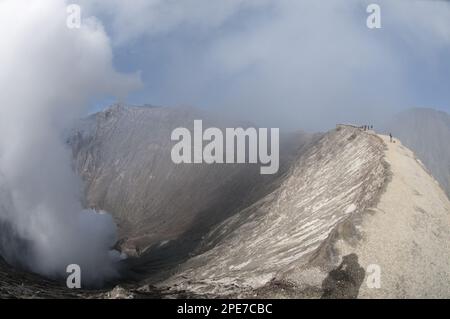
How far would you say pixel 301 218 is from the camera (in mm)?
79312

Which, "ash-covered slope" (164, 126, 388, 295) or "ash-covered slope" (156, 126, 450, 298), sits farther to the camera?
"ash-covered slope" (164, 126, 388, 295)

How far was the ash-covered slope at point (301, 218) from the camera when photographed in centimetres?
5903

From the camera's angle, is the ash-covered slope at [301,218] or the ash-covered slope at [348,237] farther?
the ash-covered slope at [301,218]

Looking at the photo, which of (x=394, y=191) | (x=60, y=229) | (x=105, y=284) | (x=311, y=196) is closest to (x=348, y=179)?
(x=311, y=196)

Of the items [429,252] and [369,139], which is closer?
[429,252]

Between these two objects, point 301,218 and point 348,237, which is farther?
point 301,218

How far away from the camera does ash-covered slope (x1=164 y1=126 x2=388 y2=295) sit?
2324 inches

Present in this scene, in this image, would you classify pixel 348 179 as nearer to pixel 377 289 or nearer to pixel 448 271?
pixel 448 271

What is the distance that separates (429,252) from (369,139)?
4145cm

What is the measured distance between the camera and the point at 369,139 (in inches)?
3479

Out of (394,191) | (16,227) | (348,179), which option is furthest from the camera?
(16,227)

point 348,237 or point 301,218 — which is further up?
point 301,218
